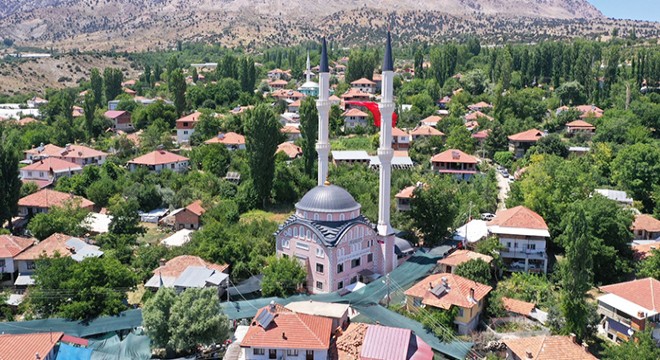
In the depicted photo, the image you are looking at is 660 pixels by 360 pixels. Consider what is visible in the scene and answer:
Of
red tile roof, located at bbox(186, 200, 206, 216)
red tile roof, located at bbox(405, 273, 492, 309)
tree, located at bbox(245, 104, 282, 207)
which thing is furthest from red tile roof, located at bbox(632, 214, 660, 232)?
red tile roof, located at bbox(186, 200, 206, 216)

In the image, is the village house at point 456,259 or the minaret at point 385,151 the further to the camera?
the minaret at point 385,151

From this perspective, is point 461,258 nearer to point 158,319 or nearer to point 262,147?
point 158,319

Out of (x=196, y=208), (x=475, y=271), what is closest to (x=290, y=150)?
(x=196, y=208)

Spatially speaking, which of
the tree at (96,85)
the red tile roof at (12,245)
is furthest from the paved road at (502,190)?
the tree at (96,85)

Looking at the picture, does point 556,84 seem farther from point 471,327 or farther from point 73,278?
point 73,278

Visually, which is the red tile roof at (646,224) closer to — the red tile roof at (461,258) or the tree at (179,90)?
the red tile roof at (461,258)

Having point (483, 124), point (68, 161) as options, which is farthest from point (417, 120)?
point (68, 161)
